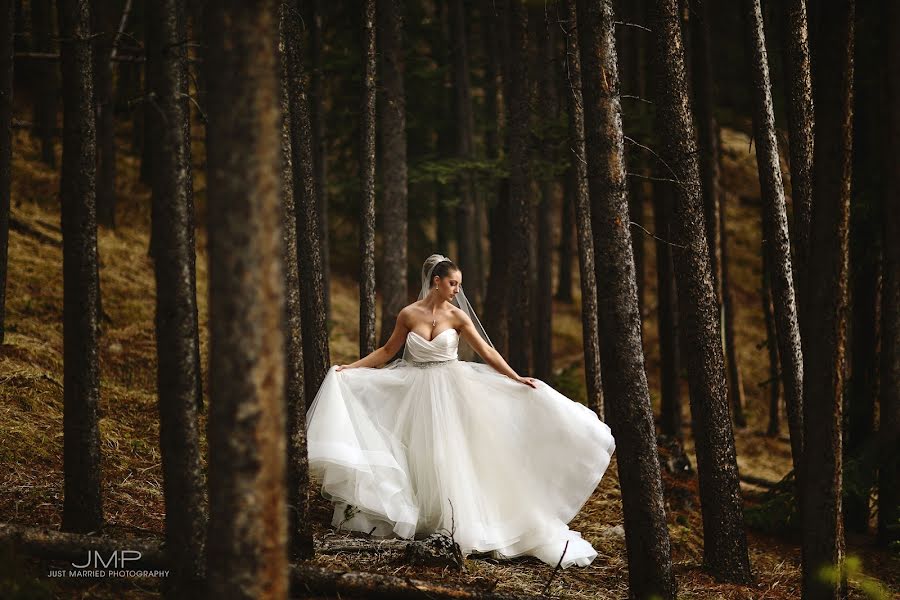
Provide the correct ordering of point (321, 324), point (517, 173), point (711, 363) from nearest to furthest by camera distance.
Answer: point (711, 363)
point (321, 324)
point (517, 173)

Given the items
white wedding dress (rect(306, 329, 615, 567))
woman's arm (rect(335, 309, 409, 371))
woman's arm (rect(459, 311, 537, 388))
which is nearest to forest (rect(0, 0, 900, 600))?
white wedding dress (rect(306, 329, 615, 567))

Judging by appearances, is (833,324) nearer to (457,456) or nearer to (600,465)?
(600,465)

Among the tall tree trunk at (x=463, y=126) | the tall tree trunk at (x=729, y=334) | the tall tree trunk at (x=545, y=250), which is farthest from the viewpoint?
the tall tree trunk at (x=463, y=126)

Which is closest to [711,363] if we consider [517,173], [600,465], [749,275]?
[600,465]

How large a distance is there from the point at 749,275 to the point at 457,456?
26.7 meters

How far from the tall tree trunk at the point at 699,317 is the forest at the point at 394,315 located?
31 mm

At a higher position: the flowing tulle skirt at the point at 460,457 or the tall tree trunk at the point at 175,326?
the tall tree trunk at the point at 175,326

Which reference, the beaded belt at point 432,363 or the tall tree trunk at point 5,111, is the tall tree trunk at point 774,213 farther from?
the tall tree trunk at point 5,111

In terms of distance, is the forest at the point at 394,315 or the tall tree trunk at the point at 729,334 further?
the tall tree trunk at the point at 729,334

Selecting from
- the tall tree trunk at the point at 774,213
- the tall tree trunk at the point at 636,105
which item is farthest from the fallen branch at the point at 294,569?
the tall tree trunk at the point at 636,105

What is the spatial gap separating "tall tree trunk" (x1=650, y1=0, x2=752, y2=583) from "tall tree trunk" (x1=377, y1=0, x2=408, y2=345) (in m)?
7.22

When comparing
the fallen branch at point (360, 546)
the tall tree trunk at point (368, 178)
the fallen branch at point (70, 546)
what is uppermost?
the tall tree trunk at point (368, 178)

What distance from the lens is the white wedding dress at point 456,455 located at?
8.63 meters

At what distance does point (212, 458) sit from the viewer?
4.66 meters
